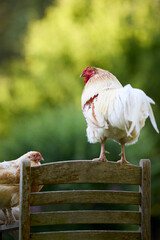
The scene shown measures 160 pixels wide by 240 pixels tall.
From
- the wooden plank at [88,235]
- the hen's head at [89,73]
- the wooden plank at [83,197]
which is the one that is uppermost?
the hen's head at [89,73]

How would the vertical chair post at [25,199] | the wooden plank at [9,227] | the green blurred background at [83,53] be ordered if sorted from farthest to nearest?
the green blurred background at [83,53], the wooden plank at [9,227], the vertical chair post at [25,199]

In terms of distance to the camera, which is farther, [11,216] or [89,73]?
[89,73]

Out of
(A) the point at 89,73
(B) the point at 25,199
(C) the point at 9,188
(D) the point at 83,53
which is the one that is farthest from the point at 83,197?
(D) the point at 83,53

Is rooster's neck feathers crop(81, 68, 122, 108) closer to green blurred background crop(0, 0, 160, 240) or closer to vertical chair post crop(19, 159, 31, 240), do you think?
vertical chair post crop(19, 159, 31, 240)

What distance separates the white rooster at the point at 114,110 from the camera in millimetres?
986

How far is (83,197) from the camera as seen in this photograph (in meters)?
0.92

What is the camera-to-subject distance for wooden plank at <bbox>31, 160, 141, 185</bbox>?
2.87 ft

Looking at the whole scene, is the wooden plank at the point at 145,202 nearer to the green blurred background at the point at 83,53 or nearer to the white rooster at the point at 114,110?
the white rooster at the point at 114,110

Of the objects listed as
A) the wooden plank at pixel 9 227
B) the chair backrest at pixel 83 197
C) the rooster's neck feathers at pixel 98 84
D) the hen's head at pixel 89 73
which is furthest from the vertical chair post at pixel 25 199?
the hen's head at pixel 89 73

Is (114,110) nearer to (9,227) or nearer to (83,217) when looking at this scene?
(83,217)

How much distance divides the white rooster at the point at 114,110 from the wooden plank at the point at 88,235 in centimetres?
23

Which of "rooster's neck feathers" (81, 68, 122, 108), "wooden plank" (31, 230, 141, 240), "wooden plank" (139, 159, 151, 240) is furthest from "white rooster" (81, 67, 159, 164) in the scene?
"wooden plank" (31, 230, 141, 240)

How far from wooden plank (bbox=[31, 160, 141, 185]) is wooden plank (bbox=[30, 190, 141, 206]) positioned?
3cm

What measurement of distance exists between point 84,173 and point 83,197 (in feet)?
0.20
